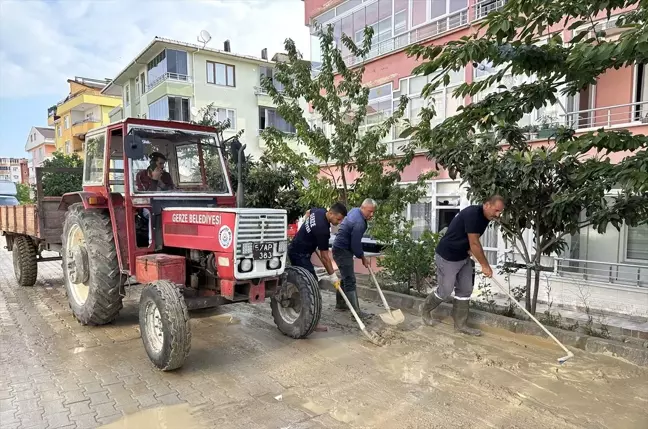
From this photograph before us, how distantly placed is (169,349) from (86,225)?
7.54ft

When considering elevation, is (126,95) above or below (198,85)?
above

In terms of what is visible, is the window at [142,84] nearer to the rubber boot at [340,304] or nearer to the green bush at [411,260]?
the green bush at [411,260]

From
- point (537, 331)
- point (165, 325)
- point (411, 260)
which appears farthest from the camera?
point (411, 260)

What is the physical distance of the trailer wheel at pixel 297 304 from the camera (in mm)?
5297

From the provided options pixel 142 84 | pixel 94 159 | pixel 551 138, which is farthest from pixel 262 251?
pixel 142 84

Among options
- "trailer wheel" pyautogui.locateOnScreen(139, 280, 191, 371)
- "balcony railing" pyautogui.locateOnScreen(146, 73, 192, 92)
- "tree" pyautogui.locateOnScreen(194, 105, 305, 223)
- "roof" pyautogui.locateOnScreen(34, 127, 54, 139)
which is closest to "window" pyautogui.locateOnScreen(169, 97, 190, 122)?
"balcony railing" pyautogui.locateOnScreen(146, 73, 192, 92)

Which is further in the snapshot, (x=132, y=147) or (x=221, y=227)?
(x=132, y=147)

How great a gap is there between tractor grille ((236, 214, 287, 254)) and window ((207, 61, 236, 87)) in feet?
78.5

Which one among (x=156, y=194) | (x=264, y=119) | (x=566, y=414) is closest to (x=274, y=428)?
(x=566, y=414)

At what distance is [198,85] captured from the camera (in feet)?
85.7

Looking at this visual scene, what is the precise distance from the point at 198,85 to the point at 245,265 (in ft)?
77.8

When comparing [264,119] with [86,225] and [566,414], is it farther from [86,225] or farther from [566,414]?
[566,414]

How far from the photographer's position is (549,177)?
17.4 ft

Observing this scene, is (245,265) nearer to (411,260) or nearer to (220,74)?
(411,260)
